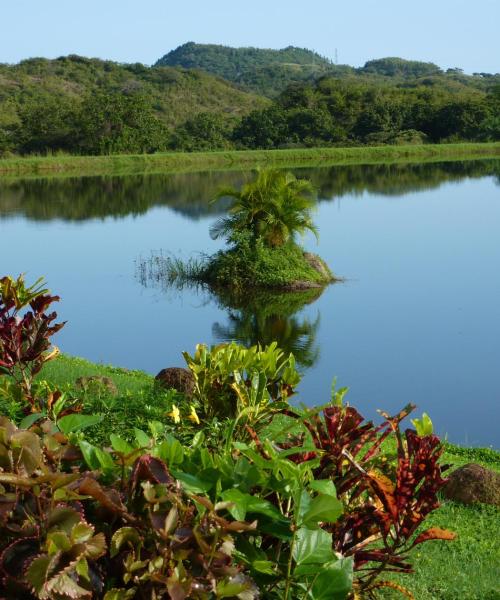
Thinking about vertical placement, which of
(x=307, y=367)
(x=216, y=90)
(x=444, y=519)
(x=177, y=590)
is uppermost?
(x=216, y=90)

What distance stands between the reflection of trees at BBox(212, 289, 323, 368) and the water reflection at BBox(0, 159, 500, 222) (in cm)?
1360

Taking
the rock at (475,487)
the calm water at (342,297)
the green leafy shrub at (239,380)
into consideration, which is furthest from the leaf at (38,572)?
the calm water at (342,297)

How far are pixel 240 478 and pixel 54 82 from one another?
105 metres

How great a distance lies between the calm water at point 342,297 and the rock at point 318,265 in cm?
53

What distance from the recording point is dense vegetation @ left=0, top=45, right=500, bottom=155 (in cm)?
6303

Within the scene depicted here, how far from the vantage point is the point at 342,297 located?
18172mm

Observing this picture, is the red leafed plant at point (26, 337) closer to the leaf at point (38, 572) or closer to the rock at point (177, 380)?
the rock at point (177, 380)

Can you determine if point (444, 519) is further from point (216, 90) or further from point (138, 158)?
point (216, 90)

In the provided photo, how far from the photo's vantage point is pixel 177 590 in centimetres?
191

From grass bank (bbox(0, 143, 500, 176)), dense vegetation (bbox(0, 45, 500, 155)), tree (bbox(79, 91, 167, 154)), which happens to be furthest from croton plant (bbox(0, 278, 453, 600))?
tree (bbox(79, 91, 167, 154))

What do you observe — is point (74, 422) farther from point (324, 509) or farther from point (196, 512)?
point (324, 509)

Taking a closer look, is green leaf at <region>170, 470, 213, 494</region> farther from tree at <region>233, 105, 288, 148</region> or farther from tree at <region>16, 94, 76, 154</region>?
tree at <region>233, 105, 288, 148</region>

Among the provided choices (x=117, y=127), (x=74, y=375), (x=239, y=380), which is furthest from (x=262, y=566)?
(x=117, y=127)

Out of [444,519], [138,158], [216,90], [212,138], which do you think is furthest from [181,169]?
[216,90]
